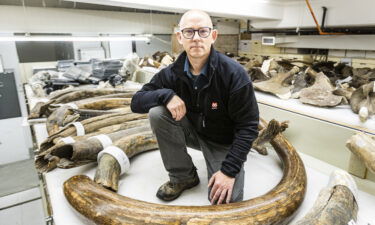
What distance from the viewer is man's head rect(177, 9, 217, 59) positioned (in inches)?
57.2

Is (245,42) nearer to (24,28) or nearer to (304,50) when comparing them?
(304,50)

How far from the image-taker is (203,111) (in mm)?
1636

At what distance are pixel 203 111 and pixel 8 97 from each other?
5.58 metres

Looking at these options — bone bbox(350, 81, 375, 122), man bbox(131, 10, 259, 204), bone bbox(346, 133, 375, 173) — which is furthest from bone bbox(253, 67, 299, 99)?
man bbox(131, 10, 259, 204)

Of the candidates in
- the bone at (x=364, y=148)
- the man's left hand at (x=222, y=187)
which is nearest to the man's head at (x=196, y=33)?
the man's left hand at (x=222, y=187)

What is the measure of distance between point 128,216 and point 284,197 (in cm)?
85

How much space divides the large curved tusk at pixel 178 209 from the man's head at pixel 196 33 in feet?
2.86

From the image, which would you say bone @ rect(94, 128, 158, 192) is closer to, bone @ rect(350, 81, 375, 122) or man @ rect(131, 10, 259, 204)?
man @ rect(131, 10, 259, 204)

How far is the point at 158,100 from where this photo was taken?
1569mm

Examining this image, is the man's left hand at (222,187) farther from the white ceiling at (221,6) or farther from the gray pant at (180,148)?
the white ceiling at (221,6)

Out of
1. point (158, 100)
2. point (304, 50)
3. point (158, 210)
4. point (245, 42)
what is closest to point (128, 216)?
point (158, 210)

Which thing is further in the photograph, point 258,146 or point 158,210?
point 258,146

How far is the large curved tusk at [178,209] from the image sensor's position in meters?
1.24

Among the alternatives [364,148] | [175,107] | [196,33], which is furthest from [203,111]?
[364,148]
